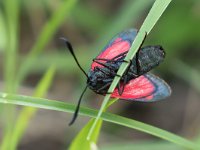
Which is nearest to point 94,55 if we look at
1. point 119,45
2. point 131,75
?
point 119,45

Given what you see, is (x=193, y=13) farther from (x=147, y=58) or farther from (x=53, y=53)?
(x=147, y=58)

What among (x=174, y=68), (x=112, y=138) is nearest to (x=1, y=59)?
(x=112, y=138)

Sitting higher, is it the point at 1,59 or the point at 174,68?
the point at 174,68

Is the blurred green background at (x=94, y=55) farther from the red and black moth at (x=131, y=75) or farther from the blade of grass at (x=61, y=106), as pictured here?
the blade of grass at (x=61, y=106)

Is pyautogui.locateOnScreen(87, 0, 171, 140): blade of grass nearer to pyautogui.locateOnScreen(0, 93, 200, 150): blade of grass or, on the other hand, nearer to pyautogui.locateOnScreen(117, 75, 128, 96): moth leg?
pyautogui.locateOnScreen(0, 93, 200, 150): blade of grass

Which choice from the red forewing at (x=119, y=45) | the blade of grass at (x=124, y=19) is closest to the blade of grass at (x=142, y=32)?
the red forewing at (x=119, y=45)

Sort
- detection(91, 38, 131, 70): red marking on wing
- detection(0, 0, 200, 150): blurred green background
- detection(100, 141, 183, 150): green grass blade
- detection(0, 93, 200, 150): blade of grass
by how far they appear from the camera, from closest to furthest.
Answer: detection(0, 93, 200, 150): blade of grass → detection(91, 38, 131, 70): red marking on wing → detection(100, 141, 183, 150): green grass blade → detection(0, 0, 200, 150): blurred green background

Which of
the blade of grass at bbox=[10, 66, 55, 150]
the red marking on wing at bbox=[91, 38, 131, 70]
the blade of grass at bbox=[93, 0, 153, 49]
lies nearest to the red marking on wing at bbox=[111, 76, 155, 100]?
the red marking on wing at bbox=[91, 38, 131, 70]
